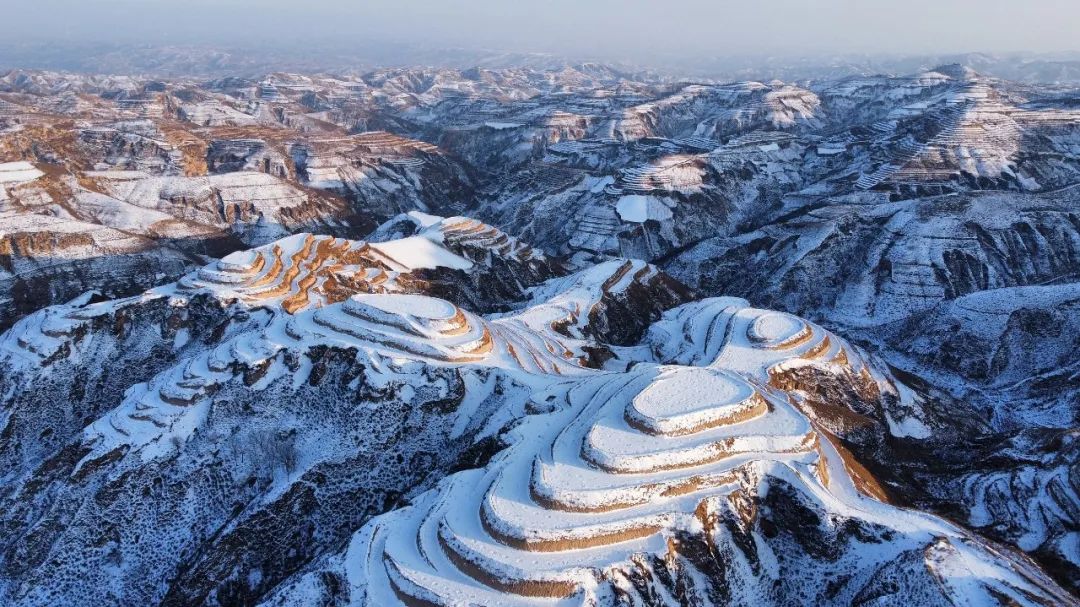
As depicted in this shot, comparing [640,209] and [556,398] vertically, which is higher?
[556,398]

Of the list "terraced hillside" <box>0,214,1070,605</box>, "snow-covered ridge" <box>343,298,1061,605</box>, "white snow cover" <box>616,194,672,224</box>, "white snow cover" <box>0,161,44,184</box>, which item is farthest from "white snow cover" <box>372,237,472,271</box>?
"white snow cover" <box>0,161,44,184</box>

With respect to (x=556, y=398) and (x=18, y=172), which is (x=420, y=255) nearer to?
(x=556, y=398)

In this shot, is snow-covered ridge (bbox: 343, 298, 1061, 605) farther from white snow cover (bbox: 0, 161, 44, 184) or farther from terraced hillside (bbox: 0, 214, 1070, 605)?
white snow cover (bbox: 0, 161, 44, 184)

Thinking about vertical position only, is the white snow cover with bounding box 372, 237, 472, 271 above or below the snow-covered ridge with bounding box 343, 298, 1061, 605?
below

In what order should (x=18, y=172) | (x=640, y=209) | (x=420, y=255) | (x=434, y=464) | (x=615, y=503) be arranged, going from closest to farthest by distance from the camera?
(x=615, y=503) → (x=434, y=464) → (x=420, y=255) → (x=18, y=172) → (x=640, y=209)

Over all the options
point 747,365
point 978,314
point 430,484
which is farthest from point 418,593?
point 978,314

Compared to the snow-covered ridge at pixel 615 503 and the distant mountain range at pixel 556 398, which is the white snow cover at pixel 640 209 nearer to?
the distant mountain range at pixel 556 398

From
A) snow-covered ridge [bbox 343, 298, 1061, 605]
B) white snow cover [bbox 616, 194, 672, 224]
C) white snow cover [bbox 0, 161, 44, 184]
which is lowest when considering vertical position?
white snow cover [bbox 616, 194, 672, 224]

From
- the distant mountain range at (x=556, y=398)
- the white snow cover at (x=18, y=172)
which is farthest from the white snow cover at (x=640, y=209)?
the white snow cover at (x=18, y=172)

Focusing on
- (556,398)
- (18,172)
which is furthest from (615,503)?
(18,172)

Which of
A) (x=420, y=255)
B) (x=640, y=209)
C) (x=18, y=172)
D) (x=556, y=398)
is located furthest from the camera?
(x=640, y=209)

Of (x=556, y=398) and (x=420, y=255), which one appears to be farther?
(x=420, y=255)

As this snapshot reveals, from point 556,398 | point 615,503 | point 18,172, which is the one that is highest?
point 18,172
